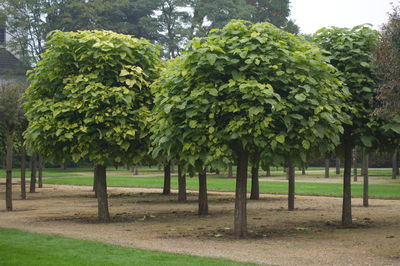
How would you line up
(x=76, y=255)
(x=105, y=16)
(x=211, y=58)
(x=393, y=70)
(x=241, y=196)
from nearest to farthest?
1. (x=393, y=70)
2. (x=76, y=255)
3. (x=211, y=58)
4. (x=241, y=196)
5. (x=105, y=16)

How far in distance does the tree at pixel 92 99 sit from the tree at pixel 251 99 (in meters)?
2.74

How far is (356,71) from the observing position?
14.2m

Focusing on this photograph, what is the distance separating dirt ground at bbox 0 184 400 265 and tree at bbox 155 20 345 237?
6.39 feet

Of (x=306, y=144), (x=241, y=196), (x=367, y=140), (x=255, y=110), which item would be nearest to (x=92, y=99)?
(x=241, y=196)

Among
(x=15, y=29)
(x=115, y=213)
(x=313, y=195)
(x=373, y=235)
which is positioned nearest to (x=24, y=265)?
(x=373, y=235)

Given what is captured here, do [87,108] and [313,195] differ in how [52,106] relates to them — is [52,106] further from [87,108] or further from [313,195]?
[313,195]

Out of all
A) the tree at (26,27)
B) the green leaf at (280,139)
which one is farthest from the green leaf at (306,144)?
the tree at (26,27)

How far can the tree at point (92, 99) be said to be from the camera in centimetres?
1507

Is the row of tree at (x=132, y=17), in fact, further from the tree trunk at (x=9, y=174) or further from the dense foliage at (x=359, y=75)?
the dense foliage at (x=359, y=75)

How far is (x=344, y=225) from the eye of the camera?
15141 mm

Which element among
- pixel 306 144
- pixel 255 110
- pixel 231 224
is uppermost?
pixel 255 110

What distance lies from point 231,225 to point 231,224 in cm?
22

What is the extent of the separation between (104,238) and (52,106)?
4.23 meters

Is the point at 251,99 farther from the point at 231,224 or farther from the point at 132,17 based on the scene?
the point at 132,17
